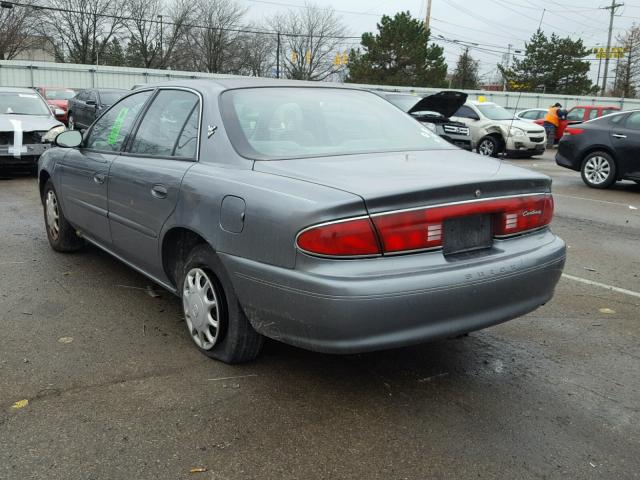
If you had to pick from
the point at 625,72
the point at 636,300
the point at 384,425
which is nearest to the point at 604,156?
the point at 636,300

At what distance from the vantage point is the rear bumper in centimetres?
262

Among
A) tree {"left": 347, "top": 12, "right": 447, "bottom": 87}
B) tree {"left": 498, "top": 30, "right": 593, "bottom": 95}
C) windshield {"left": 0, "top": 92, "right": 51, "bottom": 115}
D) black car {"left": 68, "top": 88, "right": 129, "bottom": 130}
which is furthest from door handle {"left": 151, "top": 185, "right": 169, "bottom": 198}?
tree {"left": 498, "top": 30, "right": 593, "bottom": 95}

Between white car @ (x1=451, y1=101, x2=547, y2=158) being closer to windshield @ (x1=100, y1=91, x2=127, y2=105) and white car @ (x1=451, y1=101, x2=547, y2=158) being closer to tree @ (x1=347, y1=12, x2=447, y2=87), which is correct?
windshield @ (x1=100, y1=91, x2=127, y2=105)

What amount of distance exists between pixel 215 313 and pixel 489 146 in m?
15.2

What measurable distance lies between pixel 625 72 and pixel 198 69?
136 feet

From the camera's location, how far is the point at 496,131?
56.7ft

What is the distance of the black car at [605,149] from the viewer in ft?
35.6

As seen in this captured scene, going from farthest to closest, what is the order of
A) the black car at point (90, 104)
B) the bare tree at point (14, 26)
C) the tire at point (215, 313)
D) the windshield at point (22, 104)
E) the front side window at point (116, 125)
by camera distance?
the bare tree at point (14, 26) < the black car at point (90, 104) < the windshield at point (22, 104) < the front side window at point (116, 125) < the tire at point (215, 313)

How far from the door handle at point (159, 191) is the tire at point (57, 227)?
7.11ft

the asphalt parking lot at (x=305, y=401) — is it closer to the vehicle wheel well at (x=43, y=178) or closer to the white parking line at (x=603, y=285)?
the white parking line at (x=603, y=285)

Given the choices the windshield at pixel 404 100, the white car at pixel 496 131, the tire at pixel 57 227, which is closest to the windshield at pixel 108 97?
the windshield at pixel 404 100

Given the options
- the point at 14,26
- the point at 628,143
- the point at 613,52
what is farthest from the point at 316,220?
the point at 613,52

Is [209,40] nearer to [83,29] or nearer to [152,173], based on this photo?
[83,29]

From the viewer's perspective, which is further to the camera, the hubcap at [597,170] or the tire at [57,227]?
the hubcap at [597,170]
